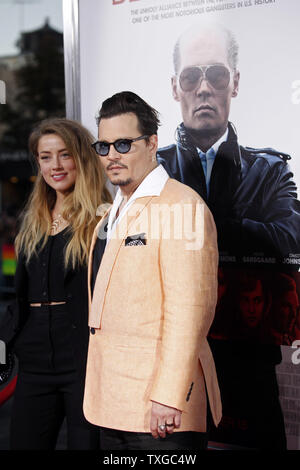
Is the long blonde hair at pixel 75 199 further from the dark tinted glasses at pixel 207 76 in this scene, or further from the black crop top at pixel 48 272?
the dark tinted glasses at pixel 207 76

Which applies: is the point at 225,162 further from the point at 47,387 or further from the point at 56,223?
the point at 47,387

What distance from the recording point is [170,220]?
1.72m

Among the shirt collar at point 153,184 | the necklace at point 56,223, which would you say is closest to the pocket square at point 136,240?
the shirt collar at point 153,184

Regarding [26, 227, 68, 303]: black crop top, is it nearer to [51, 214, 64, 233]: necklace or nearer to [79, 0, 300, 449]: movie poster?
[51, 214, 64, 233]: necklace

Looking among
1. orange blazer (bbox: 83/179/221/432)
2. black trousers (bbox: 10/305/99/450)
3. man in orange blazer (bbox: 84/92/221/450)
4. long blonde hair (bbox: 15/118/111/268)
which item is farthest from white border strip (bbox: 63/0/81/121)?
A: black trousers (bbox: 10/305/99/450)

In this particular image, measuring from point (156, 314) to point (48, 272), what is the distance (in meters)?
0.54

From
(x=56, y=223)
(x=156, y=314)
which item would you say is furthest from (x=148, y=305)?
(x=56, y=223)

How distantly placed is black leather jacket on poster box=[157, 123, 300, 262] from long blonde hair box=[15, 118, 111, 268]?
0.29 meters

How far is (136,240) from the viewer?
1.73 m

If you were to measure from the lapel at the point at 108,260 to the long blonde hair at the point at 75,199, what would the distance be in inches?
7.0

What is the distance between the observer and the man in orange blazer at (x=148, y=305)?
162cm

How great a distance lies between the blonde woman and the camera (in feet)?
6.45
